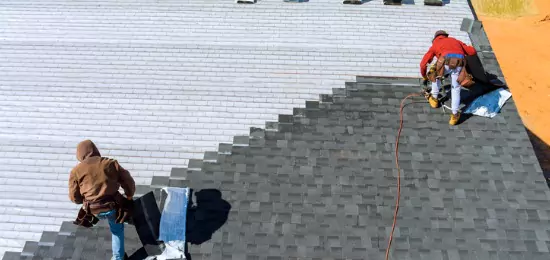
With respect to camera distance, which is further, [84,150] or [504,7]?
[504,7]

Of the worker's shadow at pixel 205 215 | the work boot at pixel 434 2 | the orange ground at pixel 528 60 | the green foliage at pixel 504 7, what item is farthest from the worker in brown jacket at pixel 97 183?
the green foliage at pixel 504 7

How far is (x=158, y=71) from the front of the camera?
Answer: 411 inches

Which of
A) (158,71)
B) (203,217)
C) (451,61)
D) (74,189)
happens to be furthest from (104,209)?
(451,61)

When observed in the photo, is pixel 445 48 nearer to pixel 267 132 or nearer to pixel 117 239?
pixel 267 132

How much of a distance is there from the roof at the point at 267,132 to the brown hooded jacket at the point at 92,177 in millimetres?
1122

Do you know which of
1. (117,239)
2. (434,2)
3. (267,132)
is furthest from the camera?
(434,2)

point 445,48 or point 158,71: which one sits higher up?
point 445,48

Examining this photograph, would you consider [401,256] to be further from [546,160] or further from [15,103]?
[546,160]

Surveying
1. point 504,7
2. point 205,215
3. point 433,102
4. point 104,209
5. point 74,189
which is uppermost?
point 504,7

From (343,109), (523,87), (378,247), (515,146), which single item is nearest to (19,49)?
(343,109)

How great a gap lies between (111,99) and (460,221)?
24.8 feet

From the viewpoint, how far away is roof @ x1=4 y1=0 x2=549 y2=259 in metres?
7.25

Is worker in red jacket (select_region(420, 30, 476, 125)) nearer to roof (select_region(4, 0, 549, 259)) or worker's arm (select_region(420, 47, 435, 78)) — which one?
worker's arm (select_region(420, 47, 435, 78))

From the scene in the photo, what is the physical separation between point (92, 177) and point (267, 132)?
3503 millimetres
